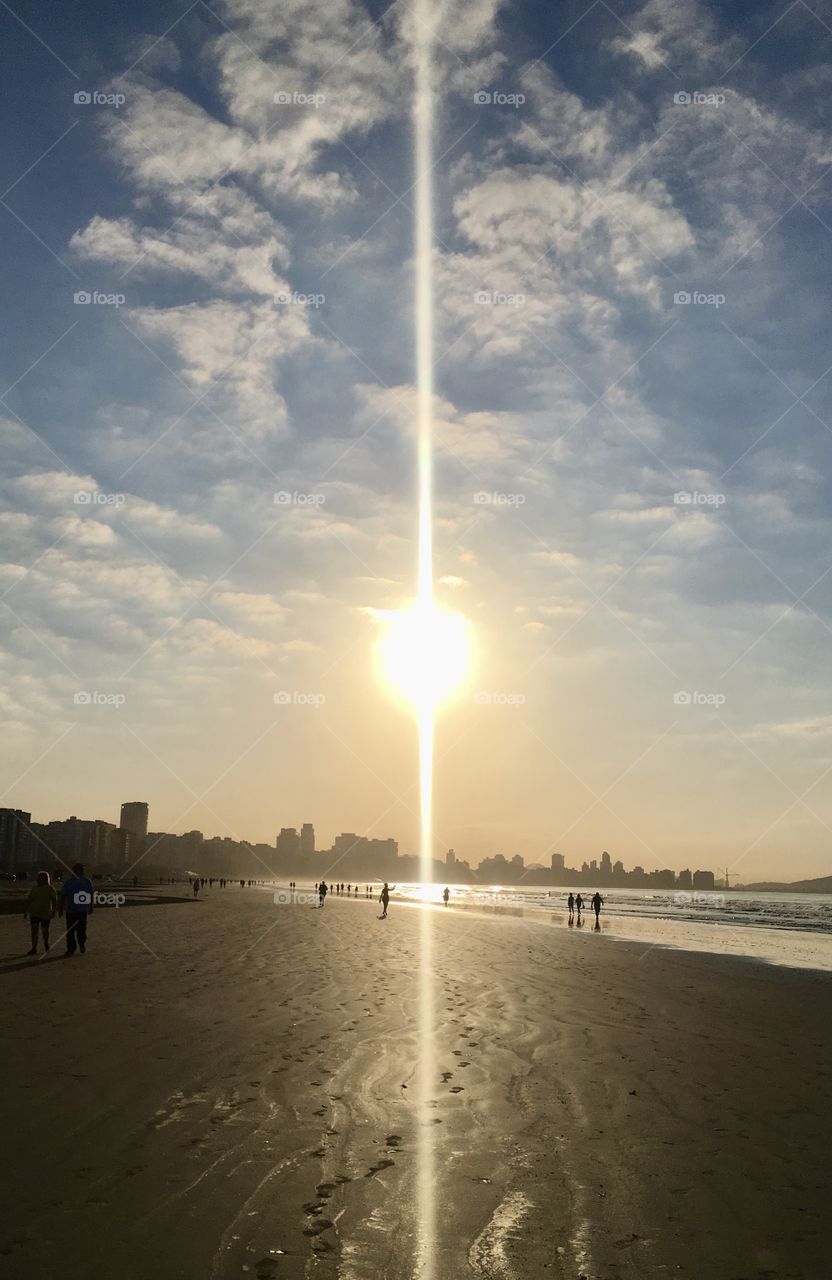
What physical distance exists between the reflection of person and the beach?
4272 millimetres

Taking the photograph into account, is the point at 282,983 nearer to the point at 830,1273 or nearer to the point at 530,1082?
the point at 530,1082

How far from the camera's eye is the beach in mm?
5242

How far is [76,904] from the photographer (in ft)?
69.3

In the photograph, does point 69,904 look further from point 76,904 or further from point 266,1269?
point 266,1269

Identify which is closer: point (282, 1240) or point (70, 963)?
point (282, 1240)

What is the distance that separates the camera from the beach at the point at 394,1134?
5.24m

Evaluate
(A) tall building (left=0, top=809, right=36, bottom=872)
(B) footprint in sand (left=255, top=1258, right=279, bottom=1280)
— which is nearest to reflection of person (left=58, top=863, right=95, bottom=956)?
(B) footprint in sand (left=255, top=1258, right=279, bottom=1280)

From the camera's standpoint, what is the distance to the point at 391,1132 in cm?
753

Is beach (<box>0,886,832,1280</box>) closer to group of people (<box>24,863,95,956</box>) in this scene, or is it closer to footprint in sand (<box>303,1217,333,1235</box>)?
footprint in sand (<box>303,1217,333,1235</box>)

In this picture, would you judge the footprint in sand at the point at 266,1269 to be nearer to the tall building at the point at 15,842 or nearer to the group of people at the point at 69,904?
the group of people at the point at 69,904

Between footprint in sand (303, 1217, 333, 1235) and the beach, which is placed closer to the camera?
the beach

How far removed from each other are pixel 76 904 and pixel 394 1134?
16275 millimetres

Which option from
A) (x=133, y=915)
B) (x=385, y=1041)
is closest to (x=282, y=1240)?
(x=385, y=1041)

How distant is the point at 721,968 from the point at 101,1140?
23.7 meters
